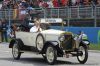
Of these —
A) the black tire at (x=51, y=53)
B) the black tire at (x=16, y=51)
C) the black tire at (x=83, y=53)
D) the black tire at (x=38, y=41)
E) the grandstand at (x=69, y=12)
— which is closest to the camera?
the black tire at (x=51, y=53)

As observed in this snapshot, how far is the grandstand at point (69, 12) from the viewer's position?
28422 mm

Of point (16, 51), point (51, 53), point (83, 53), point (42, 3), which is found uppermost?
point (42, 3)

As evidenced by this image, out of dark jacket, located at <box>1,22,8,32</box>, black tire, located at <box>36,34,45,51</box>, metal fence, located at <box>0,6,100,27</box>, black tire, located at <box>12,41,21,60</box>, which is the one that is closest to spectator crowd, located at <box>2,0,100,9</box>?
metal fence, located at <box>0,6,100,27</box>

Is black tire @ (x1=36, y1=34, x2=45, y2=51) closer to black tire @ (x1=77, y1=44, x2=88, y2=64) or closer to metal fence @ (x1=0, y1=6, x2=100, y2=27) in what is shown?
black tire @ (x1=77, y1=44, x2=88, y2=64)

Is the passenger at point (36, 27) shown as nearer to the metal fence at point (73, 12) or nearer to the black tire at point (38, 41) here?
the black tire at point (38, 41)

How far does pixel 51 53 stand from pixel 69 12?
14551 millimetres

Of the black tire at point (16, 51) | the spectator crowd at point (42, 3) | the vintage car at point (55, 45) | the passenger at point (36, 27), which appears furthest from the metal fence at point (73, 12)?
the vintage car at point (55, 45)

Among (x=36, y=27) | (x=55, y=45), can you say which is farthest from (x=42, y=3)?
(x=55, y=45)

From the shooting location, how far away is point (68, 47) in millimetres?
15695

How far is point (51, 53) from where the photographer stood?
15.3 m

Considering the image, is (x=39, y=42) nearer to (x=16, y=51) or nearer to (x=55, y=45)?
(x=55, y=45)

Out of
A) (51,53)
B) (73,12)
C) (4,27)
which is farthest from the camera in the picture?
(4,27)

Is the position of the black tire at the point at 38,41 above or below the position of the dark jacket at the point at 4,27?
above

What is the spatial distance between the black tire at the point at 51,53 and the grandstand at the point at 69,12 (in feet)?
41.7
